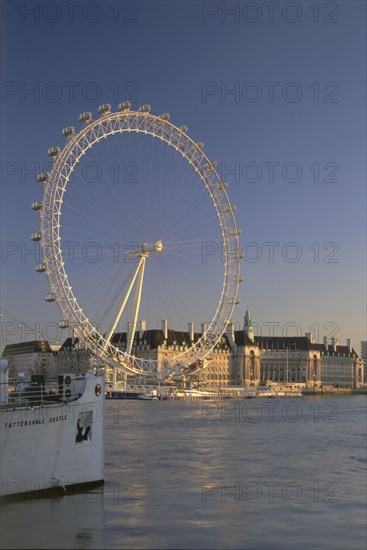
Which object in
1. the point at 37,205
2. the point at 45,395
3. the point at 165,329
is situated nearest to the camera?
the point at 45,395

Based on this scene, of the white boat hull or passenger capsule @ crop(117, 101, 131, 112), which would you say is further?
passenger capsule @ crop(117, 101, 131, 112)

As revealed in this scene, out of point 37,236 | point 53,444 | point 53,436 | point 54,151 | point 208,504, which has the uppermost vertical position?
point 54,151

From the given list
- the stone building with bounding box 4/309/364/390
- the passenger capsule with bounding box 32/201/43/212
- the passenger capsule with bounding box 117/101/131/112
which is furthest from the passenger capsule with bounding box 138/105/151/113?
the stone building with bounding box 4/309/364/390

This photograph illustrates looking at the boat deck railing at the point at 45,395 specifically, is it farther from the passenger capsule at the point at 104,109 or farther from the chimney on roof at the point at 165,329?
the chimney on roof at the point at 165,329

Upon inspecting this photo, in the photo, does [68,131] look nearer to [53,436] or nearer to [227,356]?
[53,436]

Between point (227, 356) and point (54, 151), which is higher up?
point (54, 151)

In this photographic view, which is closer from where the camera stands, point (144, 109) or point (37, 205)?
point (37, 205)

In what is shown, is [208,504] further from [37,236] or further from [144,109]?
[144,109]

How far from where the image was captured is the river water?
44.7 ft

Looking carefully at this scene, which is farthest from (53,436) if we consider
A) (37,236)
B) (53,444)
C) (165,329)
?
(165,329)

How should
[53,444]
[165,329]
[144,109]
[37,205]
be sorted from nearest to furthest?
[53,444], [37,205], [144,109], [165,329]

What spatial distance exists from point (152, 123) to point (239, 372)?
117 metres

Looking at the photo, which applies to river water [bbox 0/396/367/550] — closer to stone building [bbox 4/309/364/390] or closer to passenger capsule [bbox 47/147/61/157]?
passenger capsule [bbox 47/147/61/157]

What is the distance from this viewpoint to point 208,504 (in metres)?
17.1
